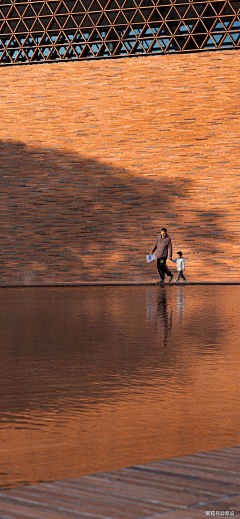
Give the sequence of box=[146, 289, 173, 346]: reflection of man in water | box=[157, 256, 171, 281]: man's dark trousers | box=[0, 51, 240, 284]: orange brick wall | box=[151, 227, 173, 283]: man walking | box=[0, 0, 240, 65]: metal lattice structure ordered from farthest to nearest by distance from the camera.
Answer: box=[0, 0, 240, 65]: metal lattice structure
box=[0, 51, 240, 284]: orange brick wall
box=[157, 256, 171, 281]: man's dark trousers
box=[151, 227, 173, 283]: man walking
box=[146, 289, 173, 346]: reflection of man in water

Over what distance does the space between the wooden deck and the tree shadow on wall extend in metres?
26.1

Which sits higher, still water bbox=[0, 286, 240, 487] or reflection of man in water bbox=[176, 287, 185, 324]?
reflection of man in water bbox=[176, 287, 185, 324]

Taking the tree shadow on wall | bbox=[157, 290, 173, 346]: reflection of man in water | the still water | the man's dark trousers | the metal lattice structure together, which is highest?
the metal lattice structure

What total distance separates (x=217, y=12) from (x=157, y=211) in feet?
26.7

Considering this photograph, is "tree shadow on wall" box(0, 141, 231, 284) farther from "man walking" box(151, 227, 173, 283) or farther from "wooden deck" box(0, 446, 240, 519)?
"wooden deck" box(0, 446, 240, 519)

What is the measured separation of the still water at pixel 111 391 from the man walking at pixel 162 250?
544 inches

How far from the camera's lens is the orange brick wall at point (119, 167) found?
1180 inches

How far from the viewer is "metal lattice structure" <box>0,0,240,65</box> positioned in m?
31.2

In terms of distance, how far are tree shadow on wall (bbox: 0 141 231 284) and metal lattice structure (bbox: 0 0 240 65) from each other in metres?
4.38

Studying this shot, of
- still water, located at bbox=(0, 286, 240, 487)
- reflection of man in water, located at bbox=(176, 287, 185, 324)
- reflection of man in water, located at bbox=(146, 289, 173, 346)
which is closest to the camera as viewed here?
still water, located at bbox=(0, 286, 240, 487)

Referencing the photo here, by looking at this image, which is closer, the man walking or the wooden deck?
the wooden deck

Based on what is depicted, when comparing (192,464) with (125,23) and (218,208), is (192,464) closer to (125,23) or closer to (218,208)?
(218,208)

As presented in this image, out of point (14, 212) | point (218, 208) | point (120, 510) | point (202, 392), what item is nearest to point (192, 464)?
point (120, 510)

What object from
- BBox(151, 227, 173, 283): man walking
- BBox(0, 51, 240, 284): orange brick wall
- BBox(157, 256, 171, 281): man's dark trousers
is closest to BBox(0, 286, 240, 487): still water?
BBox(151, 227, 173, 283): man walking
